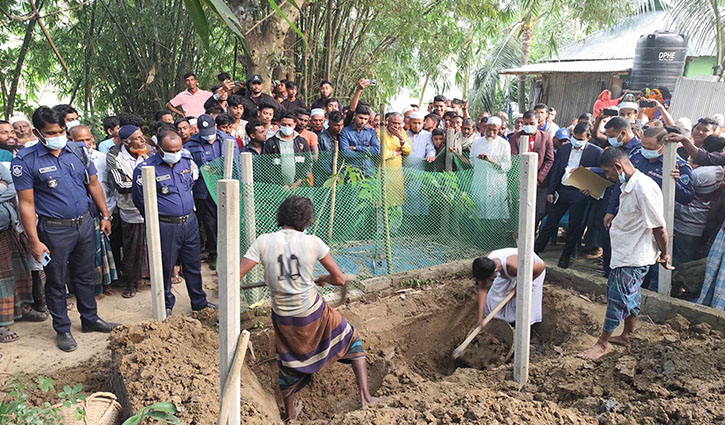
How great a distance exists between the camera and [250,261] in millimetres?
3113

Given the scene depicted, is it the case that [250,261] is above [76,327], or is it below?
above

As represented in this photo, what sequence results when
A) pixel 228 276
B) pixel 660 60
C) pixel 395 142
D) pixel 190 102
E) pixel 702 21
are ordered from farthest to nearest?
pixel 702 21
pixel 660 60
pixel 190 102
pixel 395 142
pixel 228 276

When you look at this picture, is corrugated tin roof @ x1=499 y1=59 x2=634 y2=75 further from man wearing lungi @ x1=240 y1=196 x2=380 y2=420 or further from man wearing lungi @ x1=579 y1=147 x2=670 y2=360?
man wearing lungi @ x1=240 y1=196 x2=380 y2=420

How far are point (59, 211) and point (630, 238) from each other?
14.6 ft

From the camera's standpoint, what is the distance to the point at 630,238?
13.0 feet

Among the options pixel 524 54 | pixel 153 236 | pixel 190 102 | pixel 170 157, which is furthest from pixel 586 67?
pixel 153 236

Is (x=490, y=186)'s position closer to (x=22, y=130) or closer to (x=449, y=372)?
(x=449, y=372)

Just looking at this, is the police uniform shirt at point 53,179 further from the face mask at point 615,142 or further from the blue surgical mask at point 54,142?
the face mask at point 615,142

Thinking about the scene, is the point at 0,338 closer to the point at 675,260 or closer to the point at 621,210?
the point at 621,210

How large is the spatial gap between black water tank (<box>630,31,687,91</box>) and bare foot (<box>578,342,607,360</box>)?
866 centimetres

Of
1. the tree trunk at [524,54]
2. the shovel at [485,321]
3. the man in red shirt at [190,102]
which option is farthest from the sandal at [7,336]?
the tree trunk at [524,54]

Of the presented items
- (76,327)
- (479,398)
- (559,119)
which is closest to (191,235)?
(76,327)

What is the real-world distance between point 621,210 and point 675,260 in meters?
1.70

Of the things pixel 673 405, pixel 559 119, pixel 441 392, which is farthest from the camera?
pixel 559 119
